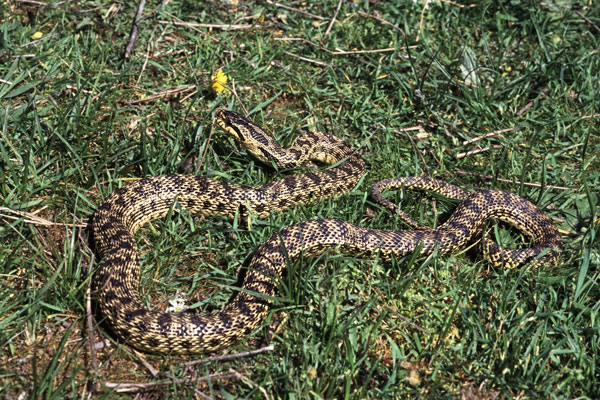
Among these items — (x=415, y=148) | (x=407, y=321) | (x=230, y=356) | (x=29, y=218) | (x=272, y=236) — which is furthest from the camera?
(x=415, y=148)

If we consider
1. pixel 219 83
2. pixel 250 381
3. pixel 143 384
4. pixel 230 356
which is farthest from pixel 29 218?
pixel 219 83

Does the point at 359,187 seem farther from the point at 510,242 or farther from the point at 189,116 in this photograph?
the point at 189,116

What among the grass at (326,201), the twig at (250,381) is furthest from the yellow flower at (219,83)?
the twig at (250,381)

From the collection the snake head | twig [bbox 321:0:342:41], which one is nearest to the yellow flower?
the snake head

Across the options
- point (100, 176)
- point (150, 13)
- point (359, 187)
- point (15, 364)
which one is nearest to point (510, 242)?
point (359, 187)

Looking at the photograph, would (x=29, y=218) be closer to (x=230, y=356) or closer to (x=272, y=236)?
(x=272, y=236)

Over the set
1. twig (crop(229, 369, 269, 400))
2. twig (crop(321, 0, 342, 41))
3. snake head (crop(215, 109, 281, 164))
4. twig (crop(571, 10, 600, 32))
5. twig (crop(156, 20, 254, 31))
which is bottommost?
twig (crop(229, 369, 269, 400))

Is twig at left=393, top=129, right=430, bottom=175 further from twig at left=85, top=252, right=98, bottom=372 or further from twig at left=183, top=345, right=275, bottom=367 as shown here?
twig at left=85, top=252, right=98, bottom=372
